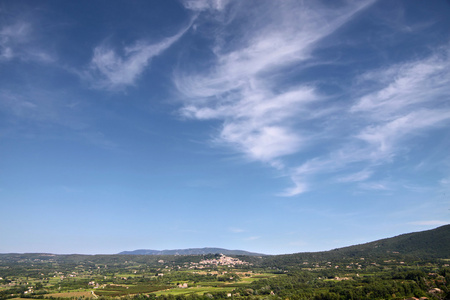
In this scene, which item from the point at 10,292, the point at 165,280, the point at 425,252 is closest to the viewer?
the point at 10,292

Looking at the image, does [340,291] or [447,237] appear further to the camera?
[447,237]

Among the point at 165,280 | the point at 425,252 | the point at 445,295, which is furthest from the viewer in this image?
the point at 425,252

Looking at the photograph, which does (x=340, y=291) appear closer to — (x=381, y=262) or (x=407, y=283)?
(x=407, y=283)

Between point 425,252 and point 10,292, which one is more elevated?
point 425,252

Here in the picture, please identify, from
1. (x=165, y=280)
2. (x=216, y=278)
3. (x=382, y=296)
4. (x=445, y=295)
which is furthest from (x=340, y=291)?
(x=165, y=280)

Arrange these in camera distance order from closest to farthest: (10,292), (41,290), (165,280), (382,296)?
(382,296) < (10,292) < (41,290) < (165,280)

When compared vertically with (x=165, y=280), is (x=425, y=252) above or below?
above

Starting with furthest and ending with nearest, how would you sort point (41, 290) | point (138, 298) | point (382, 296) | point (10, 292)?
point (41, 290) < point (10, 292) < point (138, 298) < point (382, 296)

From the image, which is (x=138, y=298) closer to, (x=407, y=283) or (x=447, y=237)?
(x=407, y=283)

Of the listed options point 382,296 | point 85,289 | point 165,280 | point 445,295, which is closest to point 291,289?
point 382,296
